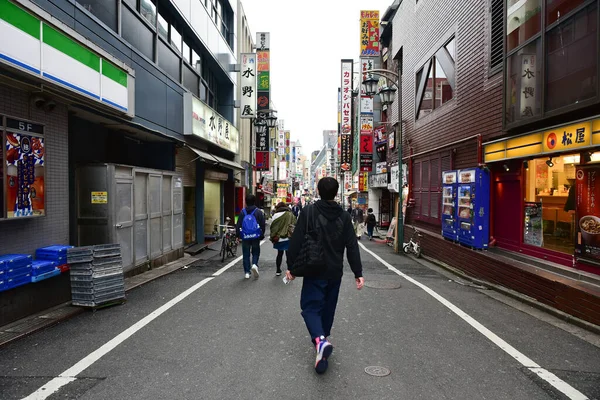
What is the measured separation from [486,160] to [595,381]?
710 centimetres

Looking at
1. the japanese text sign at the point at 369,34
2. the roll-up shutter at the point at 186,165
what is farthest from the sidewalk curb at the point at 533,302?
the japanese text sign at the point at 369,34

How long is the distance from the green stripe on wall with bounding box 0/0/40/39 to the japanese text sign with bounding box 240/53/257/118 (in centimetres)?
1472

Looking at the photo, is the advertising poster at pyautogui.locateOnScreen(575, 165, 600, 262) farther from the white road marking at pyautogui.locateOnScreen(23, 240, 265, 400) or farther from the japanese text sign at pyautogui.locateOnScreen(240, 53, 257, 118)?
the japanese text sign at pyautogui.locateOnScreen(240, 53, 257, 118)

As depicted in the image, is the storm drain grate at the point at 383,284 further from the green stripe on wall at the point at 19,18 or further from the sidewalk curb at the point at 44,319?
the green stripe on wall at the point at 19,18

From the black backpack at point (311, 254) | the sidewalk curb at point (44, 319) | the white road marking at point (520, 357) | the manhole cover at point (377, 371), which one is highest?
the black backpack at point (311, 254)

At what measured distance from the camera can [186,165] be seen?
14391 millimetres

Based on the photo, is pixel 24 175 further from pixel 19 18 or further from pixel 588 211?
pixel 588 211

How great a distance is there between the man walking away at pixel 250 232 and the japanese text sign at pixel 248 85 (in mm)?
11773

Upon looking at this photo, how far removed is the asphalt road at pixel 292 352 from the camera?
11.8 ft

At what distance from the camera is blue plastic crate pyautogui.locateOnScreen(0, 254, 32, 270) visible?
514 centimetres

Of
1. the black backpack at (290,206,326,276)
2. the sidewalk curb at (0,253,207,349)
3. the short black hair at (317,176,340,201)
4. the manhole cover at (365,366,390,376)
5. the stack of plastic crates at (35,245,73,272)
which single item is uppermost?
the short black hair at (317,176,340,201)

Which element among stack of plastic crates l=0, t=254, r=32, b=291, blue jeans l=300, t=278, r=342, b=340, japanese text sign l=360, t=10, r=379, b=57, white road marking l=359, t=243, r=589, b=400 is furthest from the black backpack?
japanese text sign l=360, t=10, r=379, b=57

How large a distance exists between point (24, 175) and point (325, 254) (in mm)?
4961

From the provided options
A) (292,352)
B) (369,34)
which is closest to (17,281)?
(292,352)
